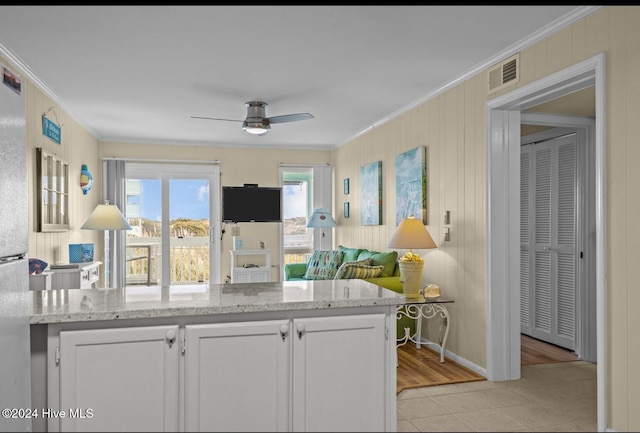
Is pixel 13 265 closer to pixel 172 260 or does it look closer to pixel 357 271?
pixel 357 271

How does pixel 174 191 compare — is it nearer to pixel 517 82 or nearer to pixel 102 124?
pixel 102 124

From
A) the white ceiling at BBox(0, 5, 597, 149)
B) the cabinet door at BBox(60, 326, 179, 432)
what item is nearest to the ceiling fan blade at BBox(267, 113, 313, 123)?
the white ceiling at BBox(0, 5, 597, 149)

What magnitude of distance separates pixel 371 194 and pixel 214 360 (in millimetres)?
4187

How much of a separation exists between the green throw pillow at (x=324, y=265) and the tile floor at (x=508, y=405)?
7.80 feet

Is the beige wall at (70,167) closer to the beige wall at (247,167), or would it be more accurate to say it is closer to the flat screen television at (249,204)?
the beige wall at (247,167)

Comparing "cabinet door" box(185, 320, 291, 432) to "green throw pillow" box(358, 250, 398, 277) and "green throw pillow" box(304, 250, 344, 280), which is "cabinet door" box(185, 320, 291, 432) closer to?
"green throw pillow" box(358, 250, 398, 277)

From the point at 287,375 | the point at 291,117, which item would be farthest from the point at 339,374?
the point at 291,117

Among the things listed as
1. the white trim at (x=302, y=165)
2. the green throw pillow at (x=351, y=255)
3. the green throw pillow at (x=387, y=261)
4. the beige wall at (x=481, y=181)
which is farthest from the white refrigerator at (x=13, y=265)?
the white trim at (x=302, y=165)

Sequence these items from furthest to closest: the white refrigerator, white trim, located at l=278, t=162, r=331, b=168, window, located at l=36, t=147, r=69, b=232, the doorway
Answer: white trim, located at l=278, t=162, r=331, b=168
the doorway
window, located at l=36, t=147, r=69, b=232
the white refrigerator

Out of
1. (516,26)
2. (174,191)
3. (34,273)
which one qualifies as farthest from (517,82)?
(174,191)

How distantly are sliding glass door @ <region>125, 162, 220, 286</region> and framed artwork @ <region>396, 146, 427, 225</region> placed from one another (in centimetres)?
314

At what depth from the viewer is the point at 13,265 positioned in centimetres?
177

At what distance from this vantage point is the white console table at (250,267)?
7000 mm

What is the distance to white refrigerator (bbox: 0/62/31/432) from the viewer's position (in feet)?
5.44
